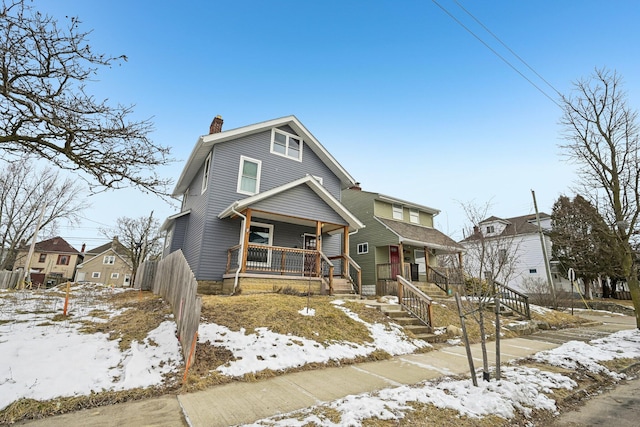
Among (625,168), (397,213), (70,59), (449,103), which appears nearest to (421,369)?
(70,59)

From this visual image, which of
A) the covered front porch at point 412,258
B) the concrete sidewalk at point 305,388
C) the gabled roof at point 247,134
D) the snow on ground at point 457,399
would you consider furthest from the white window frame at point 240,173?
the snow on ground at point 457,399

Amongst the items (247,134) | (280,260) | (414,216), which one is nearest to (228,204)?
(280,260)

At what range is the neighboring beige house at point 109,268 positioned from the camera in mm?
44250

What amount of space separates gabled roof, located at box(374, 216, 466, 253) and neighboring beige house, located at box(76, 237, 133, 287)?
4294 cm

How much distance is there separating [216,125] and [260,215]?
6.14 metres

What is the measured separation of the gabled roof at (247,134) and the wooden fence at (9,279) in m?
14.1

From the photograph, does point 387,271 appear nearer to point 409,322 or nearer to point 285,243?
point 285,243

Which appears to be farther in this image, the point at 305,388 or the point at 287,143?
the point at 287,143

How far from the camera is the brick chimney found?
595 inches

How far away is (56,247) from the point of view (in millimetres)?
47625

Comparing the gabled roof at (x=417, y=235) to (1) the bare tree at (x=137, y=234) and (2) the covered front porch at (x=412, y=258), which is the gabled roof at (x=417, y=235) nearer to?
(2) the covered front porch at (x=412, y=258)

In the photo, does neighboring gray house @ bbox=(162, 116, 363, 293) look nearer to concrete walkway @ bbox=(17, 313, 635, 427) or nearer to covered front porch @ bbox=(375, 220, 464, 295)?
covered front porch @ bbox=(375, 220, 464, 295)

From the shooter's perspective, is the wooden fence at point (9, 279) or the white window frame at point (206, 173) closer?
the white window frame at point (206, 173)

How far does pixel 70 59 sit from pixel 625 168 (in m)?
16.1
